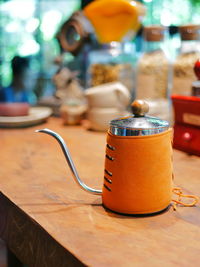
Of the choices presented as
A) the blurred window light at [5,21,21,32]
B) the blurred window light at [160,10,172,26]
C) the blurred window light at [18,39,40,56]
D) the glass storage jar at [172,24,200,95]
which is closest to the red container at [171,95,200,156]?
the glass storage jar at [172,24,200,95]

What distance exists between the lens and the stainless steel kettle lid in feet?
1.94

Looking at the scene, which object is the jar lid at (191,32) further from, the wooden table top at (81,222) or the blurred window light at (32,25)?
the blurred window light at (32,25)

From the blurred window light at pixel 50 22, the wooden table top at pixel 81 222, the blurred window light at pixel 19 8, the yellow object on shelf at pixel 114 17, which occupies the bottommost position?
the wooden table top at pixel 81 222

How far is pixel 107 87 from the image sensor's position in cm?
132

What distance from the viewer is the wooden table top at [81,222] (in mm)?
506

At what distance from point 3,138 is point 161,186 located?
76 centimetres

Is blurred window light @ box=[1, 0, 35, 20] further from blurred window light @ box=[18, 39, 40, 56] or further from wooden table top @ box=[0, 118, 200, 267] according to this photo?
wooden table top @ box=[0, 118, 200, 267]

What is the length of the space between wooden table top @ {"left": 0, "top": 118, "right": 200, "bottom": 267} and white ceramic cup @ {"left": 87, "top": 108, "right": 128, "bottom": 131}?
33cm

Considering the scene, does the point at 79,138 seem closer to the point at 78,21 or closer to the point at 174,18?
the point at 78,21

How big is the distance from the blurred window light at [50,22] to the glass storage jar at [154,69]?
1.01 meters

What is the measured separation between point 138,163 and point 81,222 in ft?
0.45

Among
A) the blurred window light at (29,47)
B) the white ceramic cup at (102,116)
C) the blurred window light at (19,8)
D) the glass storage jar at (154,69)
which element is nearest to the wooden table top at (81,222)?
the white ceramic cup at (102,116)

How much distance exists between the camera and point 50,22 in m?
2.26

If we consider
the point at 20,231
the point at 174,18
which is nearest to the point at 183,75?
the point at 174,18
